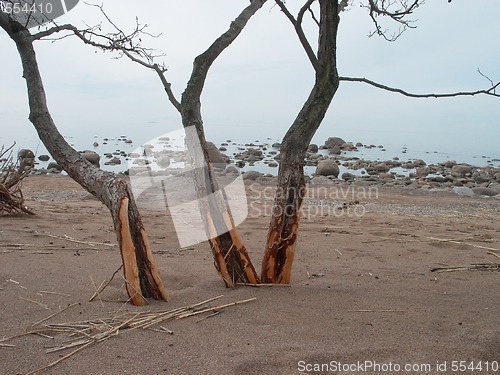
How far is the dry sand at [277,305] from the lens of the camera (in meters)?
2.27

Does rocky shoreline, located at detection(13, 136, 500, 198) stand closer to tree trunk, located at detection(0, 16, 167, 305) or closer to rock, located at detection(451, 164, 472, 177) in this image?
rock, located at detection(451, 164, 472, 177)

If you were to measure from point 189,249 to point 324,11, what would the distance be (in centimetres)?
295

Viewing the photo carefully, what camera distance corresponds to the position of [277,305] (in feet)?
9.62

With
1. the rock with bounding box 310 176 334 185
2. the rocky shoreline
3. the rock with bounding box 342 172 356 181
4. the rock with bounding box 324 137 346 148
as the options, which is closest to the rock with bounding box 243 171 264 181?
the rocky shoreline

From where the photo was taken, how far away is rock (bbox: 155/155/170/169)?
18341 millimetres

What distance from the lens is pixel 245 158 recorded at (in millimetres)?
23812

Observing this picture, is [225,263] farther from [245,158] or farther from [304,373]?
[245,158]

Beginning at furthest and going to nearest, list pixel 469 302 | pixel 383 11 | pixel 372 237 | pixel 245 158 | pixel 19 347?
pixel 245 158
pixel 372 237
pixel 383 11
pixel 469 302
pixel 19 347

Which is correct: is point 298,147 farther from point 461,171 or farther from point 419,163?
point 419,163

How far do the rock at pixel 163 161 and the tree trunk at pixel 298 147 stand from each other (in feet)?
49.5

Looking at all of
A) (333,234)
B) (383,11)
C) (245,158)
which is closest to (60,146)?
(383,11)

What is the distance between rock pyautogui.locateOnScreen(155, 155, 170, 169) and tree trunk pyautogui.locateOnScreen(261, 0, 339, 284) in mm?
15083

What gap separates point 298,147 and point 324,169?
14.6 m

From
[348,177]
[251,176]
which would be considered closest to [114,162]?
[251,176]
